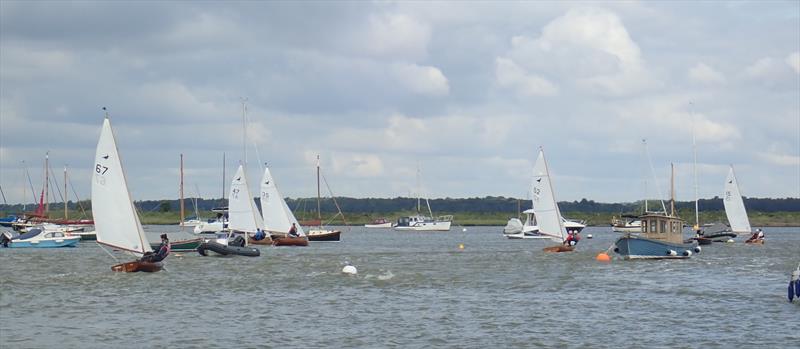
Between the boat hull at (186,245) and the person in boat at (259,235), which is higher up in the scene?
the person in boat at (259,235)

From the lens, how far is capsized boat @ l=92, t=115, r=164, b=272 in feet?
188

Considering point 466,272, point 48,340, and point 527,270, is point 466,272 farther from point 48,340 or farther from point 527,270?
point 48,340

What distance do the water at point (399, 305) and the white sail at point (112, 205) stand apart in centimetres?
224

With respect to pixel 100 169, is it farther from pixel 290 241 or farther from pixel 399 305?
pixel 290 241

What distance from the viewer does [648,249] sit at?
75.0 m

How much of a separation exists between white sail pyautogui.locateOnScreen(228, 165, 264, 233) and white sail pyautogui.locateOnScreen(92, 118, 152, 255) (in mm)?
41530

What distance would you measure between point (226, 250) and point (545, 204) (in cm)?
2607

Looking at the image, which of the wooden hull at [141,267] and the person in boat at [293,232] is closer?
the wooden hull at [141,267]

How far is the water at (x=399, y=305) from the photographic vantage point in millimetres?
35188

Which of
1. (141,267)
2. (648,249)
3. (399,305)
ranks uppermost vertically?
(648,249)

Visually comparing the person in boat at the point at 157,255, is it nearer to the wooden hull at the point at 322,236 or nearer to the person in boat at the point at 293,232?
the person in boat at the point at 293,232

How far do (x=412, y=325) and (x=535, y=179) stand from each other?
55.2 m

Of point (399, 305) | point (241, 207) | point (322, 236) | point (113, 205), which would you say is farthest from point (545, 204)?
point (399, 305)

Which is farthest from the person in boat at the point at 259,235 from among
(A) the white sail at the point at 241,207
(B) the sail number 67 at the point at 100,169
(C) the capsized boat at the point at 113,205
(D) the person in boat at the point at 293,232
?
(B) the sail number 67 at the point at 100,169
